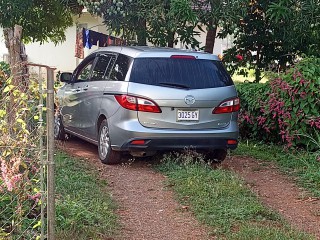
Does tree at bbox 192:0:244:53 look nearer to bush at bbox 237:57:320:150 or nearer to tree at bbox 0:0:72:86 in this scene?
bush at bbox 237:57:320:150

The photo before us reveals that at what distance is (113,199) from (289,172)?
9.25 ft

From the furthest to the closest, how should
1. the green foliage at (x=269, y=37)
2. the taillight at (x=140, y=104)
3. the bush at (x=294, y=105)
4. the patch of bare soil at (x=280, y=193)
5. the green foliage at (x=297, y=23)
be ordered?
the green foliage at (x=269, y=37) → the green foliage at (x=297, y=23) → the bush at (x=294, y=105) → the taillight at (x=140, y=104) → the patch of bare soil at (x=280, y=193)

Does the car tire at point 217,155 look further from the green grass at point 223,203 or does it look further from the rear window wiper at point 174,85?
the rear window wiper at point 174,85

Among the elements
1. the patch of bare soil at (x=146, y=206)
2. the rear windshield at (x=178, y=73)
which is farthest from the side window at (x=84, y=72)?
the rear windshield at (x=178, y=73)

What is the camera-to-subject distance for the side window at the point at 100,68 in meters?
8.05

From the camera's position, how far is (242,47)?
42.3ft

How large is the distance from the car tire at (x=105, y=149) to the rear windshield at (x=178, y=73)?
0.90 metres

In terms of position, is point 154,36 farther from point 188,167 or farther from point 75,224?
point 75,224

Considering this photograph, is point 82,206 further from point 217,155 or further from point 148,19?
point 148,19

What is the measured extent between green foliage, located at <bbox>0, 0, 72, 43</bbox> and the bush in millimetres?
5276

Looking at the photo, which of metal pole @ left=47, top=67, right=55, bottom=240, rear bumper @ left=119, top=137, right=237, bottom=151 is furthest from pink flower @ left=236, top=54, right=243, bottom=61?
metal pole @ left=47, top=67, right=55, bottom=240

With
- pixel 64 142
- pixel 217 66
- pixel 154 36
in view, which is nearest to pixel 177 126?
pixel 217 66

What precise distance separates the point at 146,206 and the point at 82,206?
0.96m

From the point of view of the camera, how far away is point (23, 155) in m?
3.96
